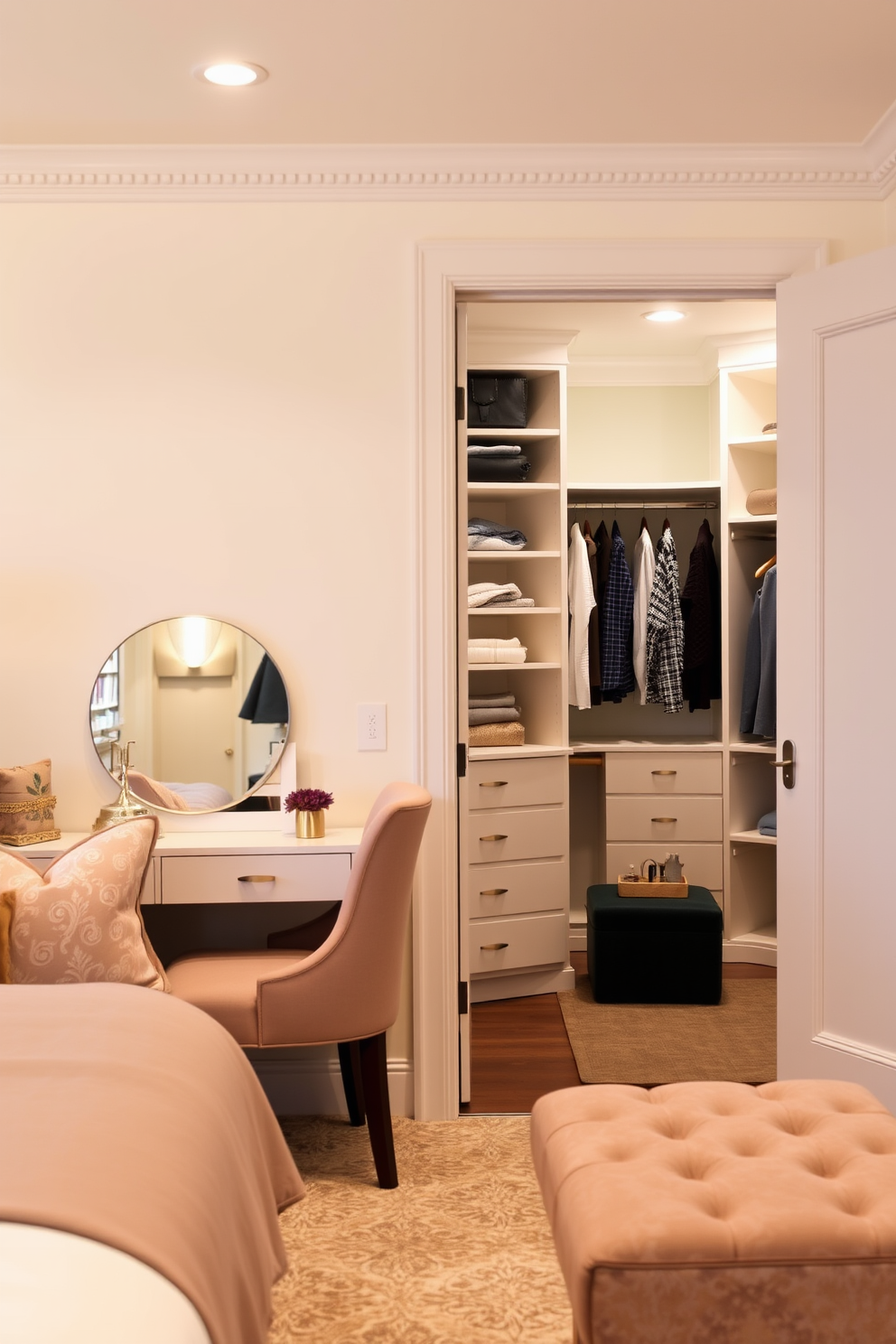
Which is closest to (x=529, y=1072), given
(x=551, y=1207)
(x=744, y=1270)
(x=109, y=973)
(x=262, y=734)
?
(x=262, y=734)

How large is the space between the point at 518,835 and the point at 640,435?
2.02 meters

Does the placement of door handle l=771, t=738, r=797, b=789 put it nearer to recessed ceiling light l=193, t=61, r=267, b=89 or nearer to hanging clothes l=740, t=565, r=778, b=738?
hanging clothes l=740, t=565, r=778, b=738

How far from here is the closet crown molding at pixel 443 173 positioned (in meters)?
3.04

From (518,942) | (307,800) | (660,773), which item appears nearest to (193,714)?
(307,800)

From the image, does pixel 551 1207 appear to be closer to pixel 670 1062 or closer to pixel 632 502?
pixel 670 1062

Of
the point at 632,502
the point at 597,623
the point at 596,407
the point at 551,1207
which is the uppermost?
the point at 596,407

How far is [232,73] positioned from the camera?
263 cm

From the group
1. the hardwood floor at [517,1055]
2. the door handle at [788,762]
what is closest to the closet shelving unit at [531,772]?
the hardwood floor at [517,1055]

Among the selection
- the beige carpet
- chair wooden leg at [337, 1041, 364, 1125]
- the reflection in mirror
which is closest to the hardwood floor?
the beige carpet

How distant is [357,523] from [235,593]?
0.40 meters

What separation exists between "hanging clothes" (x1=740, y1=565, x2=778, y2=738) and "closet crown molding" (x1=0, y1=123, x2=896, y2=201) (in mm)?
1782

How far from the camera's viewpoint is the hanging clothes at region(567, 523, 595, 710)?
4789mm

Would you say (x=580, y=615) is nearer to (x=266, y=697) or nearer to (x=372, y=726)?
(x=372, y=726)

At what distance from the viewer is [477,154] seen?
3051 millimetres
